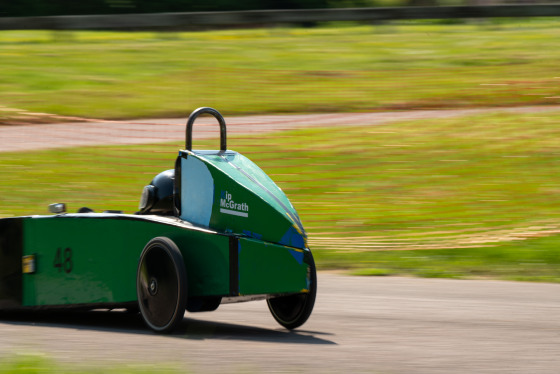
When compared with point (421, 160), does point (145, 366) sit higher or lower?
lower

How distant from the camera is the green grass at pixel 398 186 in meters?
9.47

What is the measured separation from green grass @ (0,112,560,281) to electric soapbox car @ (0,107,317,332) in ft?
10.1

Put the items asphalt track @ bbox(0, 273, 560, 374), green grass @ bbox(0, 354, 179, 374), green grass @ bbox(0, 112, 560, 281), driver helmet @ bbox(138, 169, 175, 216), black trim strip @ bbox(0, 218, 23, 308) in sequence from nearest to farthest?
green grass @ bbox(0, 354, 179, 374), asphalt track @ bbox(0, 273, 560, 374), driver helmet @ bbox(138, 169, 175, 216), black trim strip @ bbox(0, 218, 23, 308), green grass @ bbox(0, 112, 560, 281)

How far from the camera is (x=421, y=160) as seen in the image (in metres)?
13.9

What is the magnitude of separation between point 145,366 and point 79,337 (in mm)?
1400

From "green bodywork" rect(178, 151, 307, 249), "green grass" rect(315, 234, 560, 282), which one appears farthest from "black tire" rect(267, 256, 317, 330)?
"green grass" rect(315, 234, 560, 282)

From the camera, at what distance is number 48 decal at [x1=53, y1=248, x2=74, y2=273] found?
6473mm

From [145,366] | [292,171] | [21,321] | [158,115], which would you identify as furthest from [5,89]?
[145,366]

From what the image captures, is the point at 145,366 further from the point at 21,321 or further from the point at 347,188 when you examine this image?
the point at 347,188

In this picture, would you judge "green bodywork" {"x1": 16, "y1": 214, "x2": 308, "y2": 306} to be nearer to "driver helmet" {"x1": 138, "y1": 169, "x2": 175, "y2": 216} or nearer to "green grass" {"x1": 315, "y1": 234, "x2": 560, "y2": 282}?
"driver helmet" {"x1": 138, "y1": 169, "x2": 175, "y2": 216}

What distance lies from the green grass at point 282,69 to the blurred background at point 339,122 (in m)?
0.08

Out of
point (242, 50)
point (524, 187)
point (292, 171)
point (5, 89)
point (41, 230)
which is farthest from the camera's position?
point (242, 50)

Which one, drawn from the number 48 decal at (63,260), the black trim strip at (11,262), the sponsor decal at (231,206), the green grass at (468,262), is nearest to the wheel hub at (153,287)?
the sponsor decal at (231,206)

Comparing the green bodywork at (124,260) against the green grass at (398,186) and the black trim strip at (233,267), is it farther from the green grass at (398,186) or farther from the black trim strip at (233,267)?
the green grass at (398,186)
